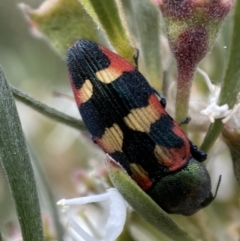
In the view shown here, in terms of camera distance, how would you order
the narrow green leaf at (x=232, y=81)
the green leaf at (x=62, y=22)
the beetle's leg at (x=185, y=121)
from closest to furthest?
the narrow green leaf at (x=232, y=81)
the beetle's leg at (x=185, y=121)
the green leaf at (x=62, y=22)

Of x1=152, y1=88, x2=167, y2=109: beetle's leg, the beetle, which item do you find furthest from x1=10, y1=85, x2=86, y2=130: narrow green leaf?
x1=152, y1=88, x2=167, y2=109: beetle's leg

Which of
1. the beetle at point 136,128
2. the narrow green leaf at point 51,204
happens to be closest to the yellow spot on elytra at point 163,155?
the beetle at point 136,128

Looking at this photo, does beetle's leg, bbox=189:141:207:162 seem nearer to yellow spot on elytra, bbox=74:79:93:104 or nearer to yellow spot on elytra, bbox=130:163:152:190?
yellow spot on elytra, bbox=130:163:152:190

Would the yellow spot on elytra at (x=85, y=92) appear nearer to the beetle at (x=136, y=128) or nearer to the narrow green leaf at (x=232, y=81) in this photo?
the beetle at (x=136, y=128)

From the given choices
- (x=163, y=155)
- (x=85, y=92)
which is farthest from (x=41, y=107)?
(x=163, y=155)

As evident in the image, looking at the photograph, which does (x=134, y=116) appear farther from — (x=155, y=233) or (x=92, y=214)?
(x=92, y=214)

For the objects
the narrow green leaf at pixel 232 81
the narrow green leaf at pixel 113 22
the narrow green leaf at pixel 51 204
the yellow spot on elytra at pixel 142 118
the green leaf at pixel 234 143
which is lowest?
the narrow green leaf at pixel 51 204
